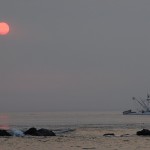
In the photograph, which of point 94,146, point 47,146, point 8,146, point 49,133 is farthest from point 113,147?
point 49,133

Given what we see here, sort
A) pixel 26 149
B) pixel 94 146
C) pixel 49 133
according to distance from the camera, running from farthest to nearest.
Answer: pixel 49 133 → pixel 94 146 → pixel 26 149

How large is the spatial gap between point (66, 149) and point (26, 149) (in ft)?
10.8

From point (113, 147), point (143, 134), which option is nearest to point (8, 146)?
point (113, 147)

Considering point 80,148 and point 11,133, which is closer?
point 80,148

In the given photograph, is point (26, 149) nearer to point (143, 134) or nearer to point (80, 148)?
point (80, 148)

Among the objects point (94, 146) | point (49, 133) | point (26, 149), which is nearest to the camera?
point (26, 149)

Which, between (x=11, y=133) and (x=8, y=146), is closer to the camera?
(x=8, y=146)

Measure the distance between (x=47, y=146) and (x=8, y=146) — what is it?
3.41 meters

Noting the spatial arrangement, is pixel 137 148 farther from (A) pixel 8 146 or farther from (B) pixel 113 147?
(A) pixel 8 146

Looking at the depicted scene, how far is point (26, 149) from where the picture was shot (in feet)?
132

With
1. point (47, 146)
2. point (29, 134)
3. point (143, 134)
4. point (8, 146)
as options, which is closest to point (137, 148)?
point (47, 146)

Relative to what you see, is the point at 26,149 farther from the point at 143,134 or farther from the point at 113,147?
the point at 143,134

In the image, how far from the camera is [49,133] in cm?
5944

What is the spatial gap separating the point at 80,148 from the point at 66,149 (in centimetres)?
135
